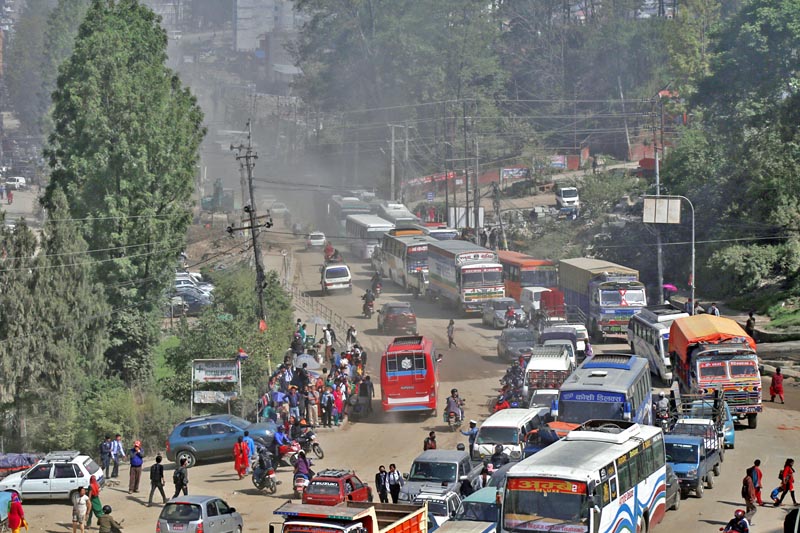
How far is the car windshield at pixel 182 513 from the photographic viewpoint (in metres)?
23.7

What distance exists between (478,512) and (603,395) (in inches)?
329

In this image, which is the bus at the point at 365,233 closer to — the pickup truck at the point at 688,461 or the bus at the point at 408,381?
the bus at the point at 408,381

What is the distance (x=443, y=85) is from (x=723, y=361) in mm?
92718

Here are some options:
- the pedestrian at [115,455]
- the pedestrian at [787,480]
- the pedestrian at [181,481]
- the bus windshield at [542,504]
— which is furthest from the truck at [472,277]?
the bus windshield at [542,504]

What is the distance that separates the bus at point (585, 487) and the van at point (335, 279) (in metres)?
41.5

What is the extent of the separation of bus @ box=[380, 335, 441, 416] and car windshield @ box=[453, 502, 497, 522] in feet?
47.7

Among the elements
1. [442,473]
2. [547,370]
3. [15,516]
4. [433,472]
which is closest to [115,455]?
[15,516]

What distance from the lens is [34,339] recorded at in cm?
3938

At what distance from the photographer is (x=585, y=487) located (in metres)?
19.8

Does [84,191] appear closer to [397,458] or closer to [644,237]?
[397,458]

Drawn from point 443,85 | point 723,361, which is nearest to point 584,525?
point 723,361

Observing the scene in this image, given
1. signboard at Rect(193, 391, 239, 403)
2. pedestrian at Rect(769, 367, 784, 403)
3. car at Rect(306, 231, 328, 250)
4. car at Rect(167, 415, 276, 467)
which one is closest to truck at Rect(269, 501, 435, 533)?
car at Rect(167, 415, 276, 467)

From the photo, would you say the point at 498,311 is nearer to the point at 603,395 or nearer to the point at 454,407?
the point at 454,407

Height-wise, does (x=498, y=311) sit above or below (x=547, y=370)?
below
